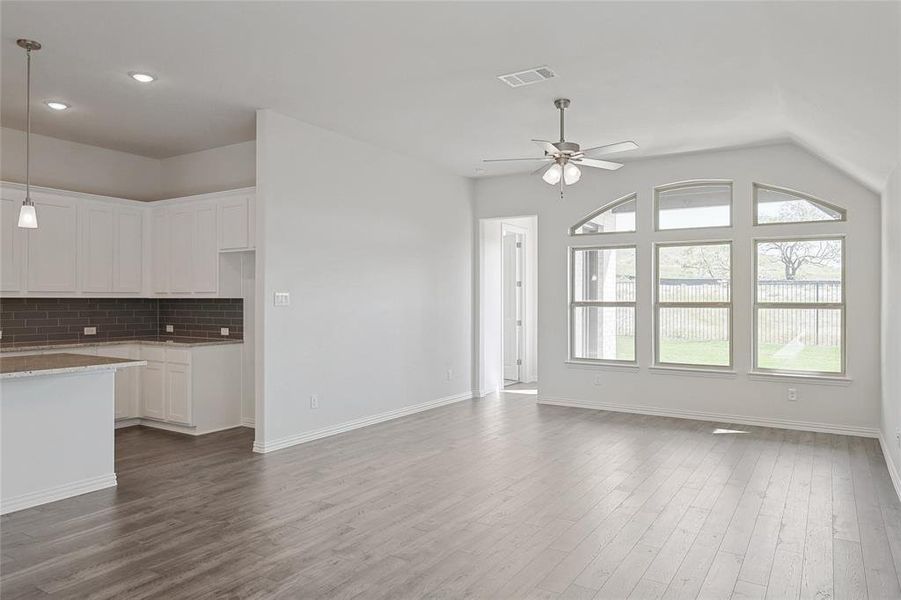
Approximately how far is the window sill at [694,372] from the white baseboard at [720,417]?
0.42 meters

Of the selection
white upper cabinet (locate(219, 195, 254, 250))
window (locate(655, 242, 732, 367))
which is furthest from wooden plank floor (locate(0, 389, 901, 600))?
white upper cabinet (locate(219, 195, 254, 250))

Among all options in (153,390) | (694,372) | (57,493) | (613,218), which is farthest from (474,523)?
(613,218)

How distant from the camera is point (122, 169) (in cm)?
711

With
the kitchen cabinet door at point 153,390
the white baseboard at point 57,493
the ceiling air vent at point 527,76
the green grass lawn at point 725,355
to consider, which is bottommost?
the white baseboard at point 57,493

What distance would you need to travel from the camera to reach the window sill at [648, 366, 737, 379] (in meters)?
6.83

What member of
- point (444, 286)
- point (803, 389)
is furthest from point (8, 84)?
point (803, 389)

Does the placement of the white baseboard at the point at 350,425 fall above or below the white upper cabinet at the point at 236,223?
below

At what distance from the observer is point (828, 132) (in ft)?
16.3

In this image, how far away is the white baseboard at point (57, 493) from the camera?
3.92m

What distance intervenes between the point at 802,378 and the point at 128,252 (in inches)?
291

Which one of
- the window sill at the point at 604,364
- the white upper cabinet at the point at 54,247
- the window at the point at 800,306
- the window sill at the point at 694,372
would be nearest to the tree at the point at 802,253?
the window at the point at 800,306

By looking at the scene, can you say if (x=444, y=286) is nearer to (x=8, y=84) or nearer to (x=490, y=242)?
(x=490, y=242)

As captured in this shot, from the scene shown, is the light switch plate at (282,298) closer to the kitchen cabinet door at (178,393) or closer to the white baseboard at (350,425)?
the white baseboard at (350,425)

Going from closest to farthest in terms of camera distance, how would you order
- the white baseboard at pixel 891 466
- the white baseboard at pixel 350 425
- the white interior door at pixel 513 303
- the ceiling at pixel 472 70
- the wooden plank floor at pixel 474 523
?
the wooden plank floor at pixel 474 523 → the ceiling at pixel 472 70 → the white baseboard at pixel 891 466 → the white baseboard at pixel 350 425 → the white interior door at pixel 513 303
